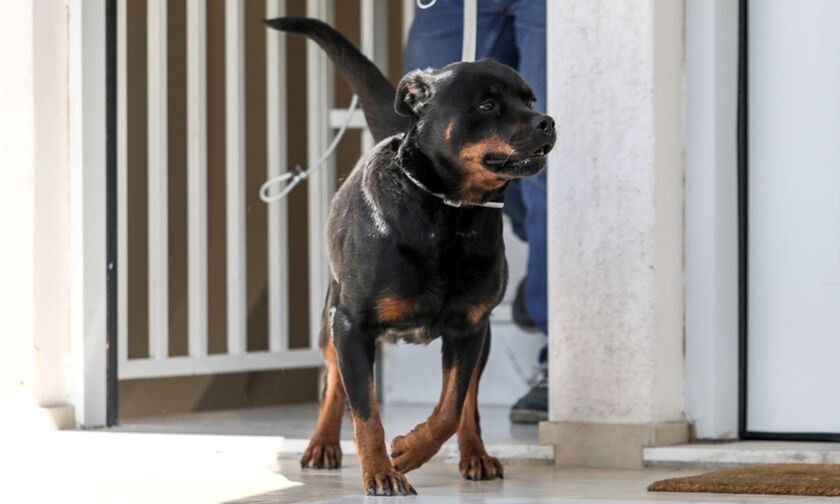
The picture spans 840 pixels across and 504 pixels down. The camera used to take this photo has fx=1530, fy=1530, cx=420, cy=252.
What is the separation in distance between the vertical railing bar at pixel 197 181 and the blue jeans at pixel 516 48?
843 mm

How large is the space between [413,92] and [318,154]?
266cm

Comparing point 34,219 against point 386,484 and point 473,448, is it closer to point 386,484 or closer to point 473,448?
point 473,448

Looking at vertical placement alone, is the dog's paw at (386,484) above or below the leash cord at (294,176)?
below

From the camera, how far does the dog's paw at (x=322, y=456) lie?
13.3 feet

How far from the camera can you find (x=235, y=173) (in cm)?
579

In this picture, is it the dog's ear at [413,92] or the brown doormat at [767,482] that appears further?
the dog's ear at [413,92]

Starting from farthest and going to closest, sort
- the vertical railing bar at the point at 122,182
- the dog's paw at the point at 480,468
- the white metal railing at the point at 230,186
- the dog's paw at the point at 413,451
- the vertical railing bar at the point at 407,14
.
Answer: the vertical railing bar at the point at 407,14, the white metal railing at the point at 230,186, the vertical railing bar at the point at 122,182, the dog's paw at the point at 480,468, the dog's paw at the point at 413,451

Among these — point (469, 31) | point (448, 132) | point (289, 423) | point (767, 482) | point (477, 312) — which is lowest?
point (289, 423)

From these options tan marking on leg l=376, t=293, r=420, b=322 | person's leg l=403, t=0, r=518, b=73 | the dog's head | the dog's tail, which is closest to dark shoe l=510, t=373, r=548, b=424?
person's leg l=403, t=0, r=518, b=73

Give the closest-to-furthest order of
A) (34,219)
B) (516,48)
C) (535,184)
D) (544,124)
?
1. (544,124)
2. (34,219)
3. (535,184)
4. (516,48)

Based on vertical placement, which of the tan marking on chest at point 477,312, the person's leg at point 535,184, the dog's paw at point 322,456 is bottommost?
the dog's paw at point 322,456

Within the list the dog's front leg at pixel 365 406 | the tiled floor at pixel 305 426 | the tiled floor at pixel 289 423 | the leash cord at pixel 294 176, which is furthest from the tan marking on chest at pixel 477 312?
the leash cord at pixel 294 176

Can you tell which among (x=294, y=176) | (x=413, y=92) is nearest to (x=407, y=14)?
(x=294, y=176)

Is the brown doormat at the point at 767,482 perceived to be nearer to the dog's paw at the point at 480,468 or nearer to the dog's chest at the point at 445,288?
the dog's paw at the point at 480,468
